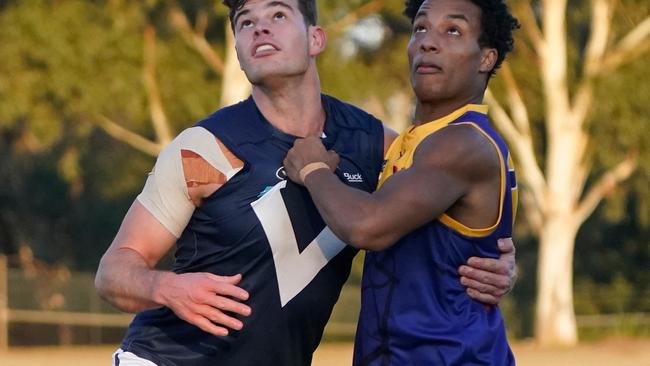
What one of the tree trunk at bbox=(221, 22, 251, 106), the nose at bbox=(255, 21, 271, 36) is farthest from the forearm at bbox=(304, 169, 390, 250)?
the tree trunk at bbox=(221, 22, 251, 106)

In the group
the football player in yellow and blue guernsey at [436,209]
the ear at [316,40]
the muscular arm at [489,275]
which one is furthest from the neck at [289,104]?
the muscular arm at [489,275]

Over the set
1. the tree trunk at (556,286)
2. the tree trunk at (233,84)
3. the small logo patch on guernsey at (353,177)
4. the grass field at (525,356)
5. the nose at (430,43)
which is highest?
the tree trunk at (233,84)

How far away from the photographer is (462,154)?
547 centimetres

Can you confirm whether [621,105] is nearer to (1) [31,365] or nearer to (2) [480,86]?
(1) [31,365]

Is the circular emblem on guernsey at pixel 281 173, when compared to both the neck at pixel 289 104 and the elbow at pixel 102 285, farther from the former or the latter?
the elbow at pixel 102 285

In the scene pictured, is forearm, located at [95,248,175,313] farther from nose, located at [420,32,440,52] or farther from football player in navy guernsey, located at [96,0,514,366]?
nose, located at [420,32,440,52]

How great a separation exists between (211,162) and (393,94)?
27.7 m

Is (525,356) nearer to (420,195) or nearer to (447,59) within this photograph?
(447,59)

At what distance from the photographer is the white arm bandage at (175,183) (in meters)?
5.78

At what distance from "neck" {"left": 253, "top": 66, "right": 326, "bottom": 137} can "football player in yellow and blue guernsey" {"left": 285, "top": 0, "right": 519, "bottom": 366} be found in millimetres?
349

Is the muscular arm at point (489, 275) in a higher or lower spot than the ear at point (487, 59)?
lower

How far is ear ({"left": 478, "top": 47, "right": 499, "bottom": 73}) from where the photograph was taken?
5832 millimetres

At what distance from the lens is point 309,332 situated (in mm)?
6141

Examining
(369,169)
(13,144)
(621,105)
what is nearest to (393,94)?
(621,105)
